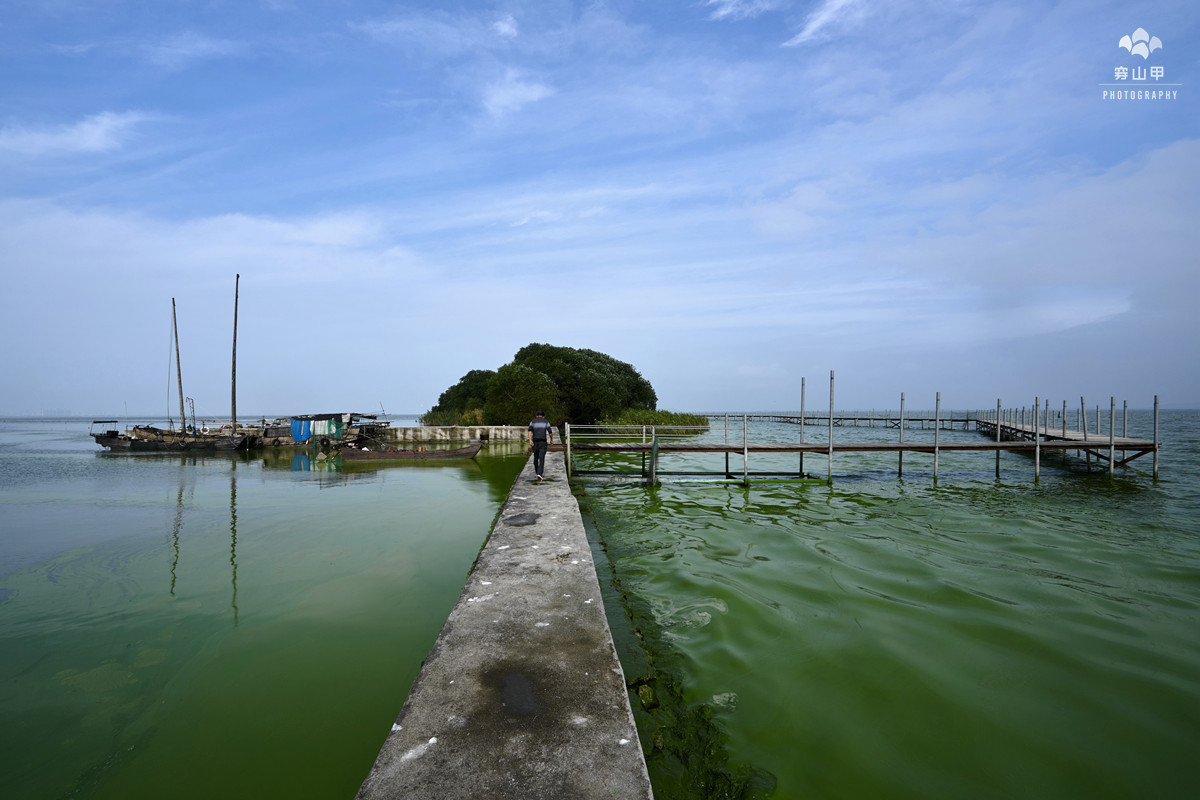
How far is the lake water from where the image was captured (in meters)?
3.52

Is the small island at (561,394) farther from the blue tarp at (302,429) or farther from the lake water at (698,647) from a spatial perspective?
the lake water at (698,647)

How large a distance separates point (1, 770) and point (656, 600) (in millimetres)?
5244

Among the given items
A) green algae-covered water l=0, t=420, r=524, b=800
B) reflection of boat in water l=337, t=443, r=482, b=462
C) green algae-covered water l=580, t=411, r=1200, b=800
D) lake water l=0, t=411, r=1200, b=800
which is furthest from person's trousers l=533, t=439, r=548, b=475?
reflection of boat in water l=337, t=443, r=482, b=462

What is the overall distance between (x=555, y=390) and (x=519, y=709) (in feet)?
111

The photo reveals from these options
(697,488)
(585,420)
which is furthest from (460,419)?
(697,488)

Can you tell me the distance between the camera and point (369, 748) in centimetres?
358

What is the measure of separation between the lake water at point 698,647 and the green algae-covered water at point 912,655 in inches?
1.0

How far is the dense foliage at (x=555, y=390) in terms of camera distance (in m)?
35.3

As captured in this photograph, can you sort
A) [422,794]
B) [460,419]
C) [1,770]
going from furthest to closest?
[460,419]
[1,770]
[422,794]

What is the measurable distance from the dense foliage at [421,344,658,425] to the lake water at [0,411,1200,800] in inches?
912

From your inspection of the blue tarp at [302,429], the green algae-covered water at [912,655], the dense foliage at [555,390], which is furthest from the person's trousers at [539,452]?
the blue tarp at [302,429]

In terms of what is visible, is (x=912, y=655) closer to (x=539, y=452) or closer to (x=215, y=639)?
(x=215, y=639)

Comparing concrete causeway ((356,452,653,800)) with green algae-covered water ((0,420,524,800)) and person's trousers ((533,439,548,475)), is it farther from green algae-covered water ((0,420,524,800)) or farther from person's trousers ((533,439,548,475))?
person's trousers ((533,439,548,475))

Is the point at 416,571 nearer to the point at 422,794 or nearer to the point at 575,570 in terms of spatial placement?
the point at 575,570
